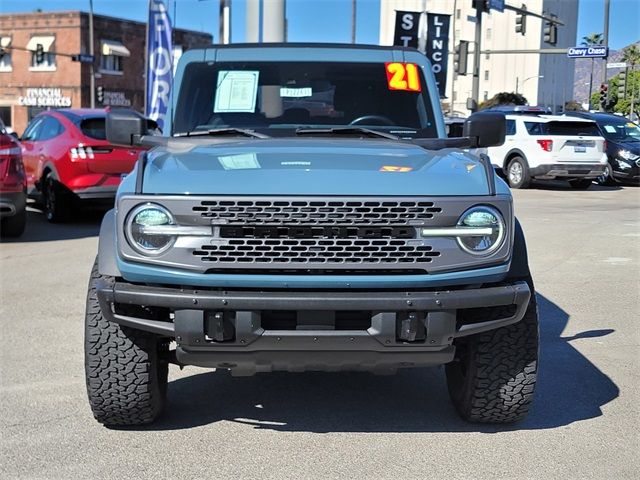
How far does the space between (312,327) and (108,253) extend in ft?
3.11

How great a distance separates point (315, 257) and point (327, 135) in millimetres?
1417

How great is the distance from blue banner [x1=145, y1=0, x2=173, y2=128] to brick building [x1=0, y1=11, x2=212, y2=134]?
3225cm

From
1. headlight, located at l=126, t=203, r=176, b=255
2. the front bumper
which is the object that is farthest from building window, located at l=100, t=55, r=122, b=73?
headlight, located at l=126, t=203, r=176, b=255

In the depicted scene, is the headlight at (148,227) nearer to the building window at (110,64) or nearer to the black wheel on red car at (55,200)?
the black wheel on red car at (55,200)

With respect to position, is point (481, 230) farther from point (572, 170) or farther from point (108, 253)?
point (572, 170)

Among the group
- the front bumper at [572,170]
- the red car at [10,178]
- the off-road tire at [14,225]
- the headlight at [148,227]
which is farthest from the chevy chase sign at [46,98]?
the headlight at [148,227]

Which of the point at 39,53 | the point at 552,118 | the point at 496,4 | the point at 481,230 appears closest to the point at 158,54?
the point at 552,118

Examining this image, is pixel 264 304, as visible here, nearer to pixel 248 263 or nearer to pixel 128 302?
pixel 248 263

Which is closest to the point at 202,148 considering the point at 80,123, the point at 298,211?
the point at 298,211

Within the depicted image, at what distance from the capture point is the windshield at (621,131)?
20.8 m

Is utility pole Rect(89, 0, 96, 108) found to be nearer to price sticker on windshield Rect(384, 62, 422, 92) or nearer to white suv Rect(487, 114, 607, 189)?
white suv Rect(487, 114, 607, 189)

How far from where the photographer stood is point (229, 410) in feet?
14.6

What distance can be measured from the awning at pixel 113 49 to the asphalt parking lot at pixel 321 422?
148ft

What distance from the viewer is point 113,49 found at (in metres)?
49.4
